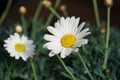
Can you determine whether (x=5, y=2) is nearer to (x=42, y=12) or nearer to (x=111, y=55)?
(x=42, y=12)

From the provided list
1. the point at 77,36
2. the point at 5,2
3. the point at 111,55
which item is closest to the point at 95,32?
the point at 111,55

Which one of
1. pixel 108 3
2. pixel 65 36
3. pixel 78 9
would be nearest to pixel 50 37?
pixel 65 36

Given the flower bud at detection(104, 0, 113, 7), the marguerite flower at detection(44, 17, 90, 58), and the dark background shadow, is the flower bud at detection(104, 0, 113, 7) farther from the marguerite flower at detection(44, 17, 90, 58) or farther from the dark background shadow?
the dark background shadow

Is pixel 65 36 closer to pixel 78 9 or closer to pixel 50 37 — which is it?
pixel 50 37

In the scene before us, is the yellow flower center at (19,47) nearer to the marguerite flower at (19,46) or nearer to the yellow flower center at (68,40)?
the marguerite flower at (19,46)

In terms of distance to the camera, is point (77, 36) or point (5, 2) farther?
point (5, 2)

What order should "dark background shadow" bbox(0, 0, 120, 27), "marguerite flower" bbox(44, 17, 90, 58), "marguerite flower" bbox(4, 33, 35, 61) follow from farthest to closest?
1. "dark background shadow" bbox(0, 0, 120, 27)
2. "marguerite flower" bbox(4, 33, 35, 61)
3. "marguerite flower" bbox(44, 17, 90, 58)

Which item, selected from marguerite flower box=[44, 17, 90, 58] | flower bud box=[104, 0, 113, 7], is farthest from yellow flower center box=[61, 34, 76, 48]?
flower bud box=[104, 0, 113, 7]
